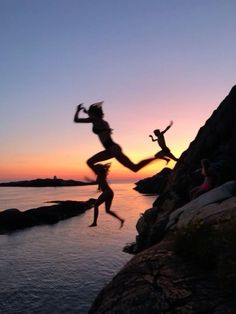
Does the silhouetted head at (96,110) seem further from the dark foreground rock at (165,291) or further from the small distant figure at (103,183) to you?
the dark foreground rock at (165,291)

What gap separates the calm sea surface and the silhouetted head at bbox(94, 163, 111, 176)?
18.2 meters

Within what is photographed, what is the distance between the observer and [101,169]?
9.41 m

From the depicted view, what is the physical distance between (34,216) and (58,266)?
35.4m

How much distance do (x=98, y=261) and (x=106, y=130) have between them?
31.9 metres

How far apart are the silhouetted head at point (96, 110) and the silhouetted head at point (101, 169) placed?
1170 mm

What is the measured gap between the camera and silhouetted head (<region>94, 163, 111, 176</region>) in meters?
9.30

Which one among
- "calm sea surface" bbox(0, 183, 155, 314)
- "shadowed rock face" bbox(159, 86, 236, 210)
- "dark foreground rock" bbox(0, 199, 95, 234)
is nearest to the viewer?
"calm sea surface" bbox(0, 183, 155, 314)

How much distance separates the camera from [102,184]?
390 inches

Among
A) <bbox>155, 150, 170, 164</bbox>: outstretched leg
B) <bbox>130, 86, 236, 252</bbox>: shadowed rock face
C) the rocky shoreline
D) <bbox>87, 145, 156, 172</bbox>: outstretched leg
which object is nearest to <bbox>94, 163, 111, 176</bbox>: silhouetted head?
<bbox>87, 145, 156, 172</bbox>: outstretched leg

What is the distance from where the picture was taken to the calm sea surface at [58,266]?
27.6 metres

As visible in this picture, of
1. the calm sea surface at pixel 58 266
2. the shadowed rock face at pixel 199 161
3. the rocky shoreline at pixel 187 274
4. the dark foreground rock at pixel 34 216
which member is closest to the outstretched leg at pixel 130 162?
the rocky shoreline at pixel 187 274

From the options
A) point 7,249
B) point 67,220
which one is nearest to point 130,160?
point 7,249

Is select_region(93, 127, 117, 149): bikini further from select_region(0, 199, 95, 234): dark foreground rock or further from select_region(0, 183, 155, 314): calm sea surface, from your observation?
select_region(0, 199, 95, 234): dark foreground rock

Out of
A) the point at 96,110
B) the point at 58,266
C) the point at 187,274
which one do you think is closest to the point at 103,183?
the point at 96,110
